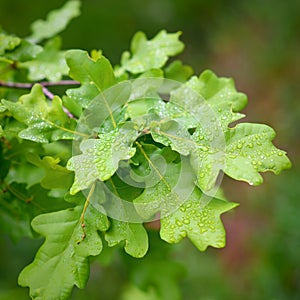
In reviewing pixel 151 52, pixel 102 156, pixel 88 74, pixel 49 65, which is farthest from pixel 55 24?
pixel 102 156

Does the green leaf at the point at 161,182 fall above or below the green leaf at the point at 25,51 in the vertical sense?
above

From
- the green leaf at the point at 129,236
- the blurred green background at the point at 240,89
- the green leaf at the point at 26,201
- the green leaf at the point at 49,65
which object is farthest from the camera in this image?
the blurred green background at the point at 240,89

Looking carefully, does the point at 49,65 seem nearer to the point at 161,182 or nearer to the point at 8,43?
the point at 8,43

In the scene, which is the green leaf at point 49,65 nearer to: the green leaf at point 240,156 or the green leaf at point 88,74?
the green leaf at point 88,74

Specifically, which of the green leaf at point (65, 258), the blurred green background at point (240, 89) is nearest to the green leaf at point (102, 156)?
the green leaf at point (65, 258)

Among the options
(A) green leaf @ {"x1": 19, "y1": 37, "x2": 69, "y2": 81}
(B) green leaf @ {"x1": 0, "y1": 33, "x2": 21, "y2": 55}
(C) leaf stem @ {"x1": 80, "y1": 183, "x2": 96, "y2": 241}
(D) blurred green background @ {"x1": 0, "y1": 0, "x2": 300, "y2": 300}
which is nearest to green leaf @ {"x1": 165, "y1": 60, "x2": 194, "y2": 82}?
(A) green leaf @ {"x1": 19, "y1": 37, "x2": 69, "y2": 81}

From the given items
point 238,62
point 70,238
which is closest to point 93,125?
point 70,238

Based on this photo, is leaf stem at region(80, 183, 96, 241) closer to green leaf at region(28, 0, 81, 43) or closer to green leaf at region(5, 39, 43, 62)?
green leaf at region(5, 39, 43, 62)
